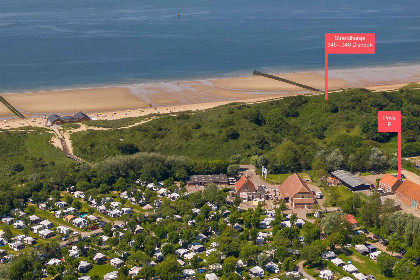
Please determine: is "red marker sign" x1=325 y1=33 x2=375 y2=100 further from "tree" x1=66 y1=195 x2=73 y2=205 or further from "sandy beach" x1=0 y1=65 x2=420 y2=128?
"tree" x1=66 y1=195 x2=73 y2=205

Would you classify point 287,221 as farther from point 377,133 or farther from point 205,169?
point 377,133

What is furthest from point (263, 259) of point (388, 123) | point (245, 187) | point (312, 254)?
point (388, 123)

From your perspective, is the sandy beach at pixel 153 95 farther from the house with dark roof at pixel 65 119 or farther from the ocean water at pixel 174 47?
the house with dark roof at pixel 65 119

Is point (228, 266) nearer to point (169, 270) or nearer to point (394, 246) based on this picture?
point (169, 270)

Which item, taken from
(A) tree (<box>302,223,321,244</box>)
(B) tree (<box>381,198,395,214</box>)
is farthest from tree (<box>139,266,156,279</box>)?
(B) tree (<box>381,198,395,214</box>)

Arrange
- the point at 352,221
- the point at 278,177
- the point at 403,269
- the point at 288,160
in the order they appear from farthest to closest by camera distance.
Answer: the point at 288,160, the point at 278,177, the point at 352,221, the point at 403,269
